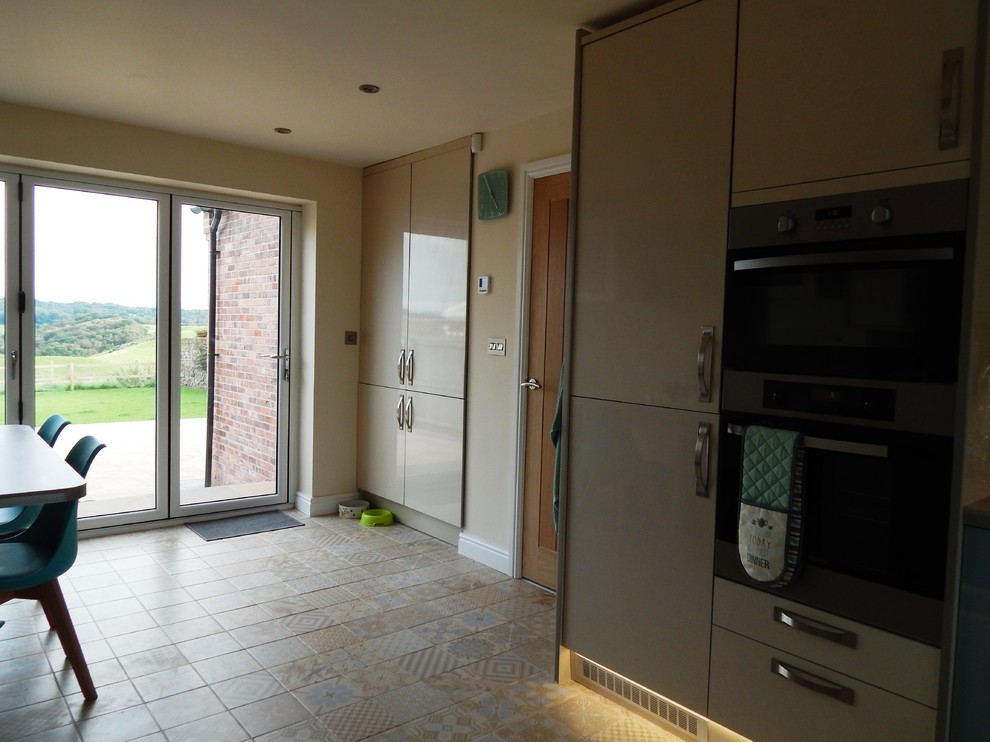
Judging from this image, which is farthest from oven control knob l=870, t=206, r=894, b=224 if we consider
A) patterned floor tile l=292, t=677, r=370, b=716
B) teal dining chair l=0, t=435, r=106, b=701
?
teal dining chair l=0, t=435, r=106, b=701

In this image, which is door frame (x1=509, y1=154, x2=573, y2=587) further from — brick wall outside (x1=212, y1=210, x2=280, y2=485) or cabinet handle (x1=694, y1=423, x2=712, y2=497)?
brick wall outside (x1=212, y1=210, x2=280, y2=485)

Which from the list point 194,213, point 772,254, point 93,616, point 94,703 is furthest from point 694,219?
point 194,213

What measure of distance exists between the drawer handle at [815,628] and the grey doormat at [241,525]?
3.53 metres

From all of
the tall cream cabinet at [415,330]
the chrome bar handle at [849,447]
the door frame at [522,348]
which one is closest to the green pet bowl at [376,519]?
the tall cream cabinet at [415,330]

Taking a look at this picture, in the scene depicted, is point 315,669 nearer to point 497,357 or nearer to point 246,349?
point 497,357

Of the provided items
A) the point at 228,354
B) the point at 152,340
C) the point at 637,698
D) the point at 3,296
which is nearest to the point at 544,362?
the point at 637,698

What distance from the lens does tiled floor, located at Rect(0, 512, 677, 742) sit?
7.70 feet

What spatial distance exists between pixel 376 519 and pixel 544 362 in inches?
75.5

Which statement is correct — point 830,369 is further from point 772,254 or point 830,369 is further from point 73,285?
point 73,285

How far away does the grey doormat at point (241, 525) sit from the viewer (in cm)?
446

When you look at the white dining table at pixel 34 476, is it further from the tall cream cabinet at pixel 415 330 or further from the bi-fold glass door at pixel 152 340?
the tall cream cabinet at pixel 415 330

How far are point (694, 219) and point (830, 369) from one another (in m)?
0.66

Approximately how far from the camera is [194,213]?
15.3 feet

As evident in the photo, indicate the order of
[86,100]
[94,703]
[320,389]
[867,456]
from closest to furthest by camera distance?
[867,456]
[94,703]
[86,100]
[320,389]
